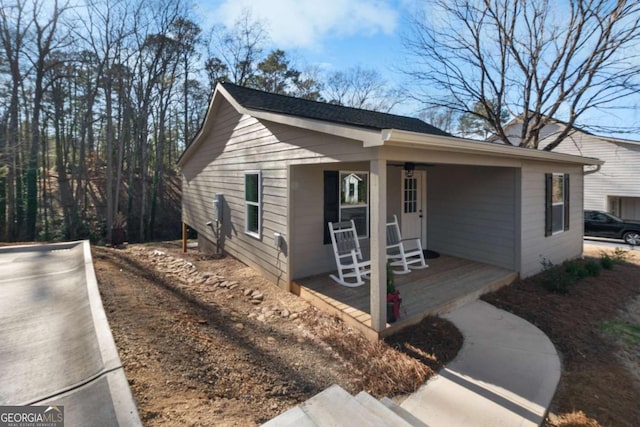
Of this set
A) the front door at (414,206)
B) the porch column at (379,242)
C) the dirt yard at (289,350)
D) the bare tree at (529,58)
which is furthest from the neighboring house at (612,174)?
the porch column at (379,242)

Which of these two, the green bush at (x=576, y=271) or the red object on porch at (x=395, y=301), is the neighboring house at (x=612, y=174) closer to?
the green bush at (x=576, y=271)

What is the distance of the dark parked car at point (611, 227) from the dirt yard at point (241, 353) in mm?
11889

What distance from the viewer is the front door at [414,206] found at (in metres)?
7.04

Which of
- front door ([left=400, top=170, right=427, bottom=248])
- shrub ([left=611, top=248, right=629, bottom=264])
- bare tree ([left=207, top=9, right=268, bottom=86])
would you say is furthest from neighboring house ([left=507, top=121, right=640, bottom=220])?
bare tree ([left=207, top=9, right=268, bottom=86])

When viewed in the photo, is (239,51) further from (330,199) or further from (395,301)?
(395,301)

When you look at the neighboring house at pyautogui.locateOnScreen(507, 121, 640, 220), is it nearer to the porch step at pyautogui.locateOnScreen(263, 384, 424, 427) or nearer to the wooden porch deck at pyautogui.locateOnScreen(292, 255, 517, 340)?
the wooden porch deck at pyautogui.locateOnScreen(292, 255, 517, 340)

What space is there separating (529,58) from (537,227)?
10.5 meters

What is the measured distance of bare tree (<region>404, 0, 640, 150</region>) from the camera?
433 inches

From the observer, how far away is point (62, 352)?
10.1 ft

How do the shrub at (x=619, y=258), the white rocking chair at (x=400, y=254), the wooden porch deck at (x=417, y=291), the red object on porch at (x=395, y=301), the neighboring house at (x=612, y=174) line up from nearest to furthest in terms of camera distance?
the red object on porch at (x=395, y=301) < the wooden porch deck at (x=417, y=291) < the white rocking chair at (x=400, y=254) < the shrub at (x=619, y=258) < the neighboring house at (x=612, y=174)

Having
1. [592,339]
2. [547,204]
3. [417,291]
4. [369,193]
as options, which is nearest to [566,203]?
[547,204]

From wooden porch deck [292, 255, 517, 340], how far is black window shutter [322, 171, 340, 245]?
37.2 inches

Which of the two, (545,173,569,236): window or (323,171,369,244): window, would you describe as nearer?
(323,171,369,244): window

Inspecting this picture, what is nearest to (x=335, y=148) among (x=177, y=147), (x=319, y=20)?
(x=319, y=20)
